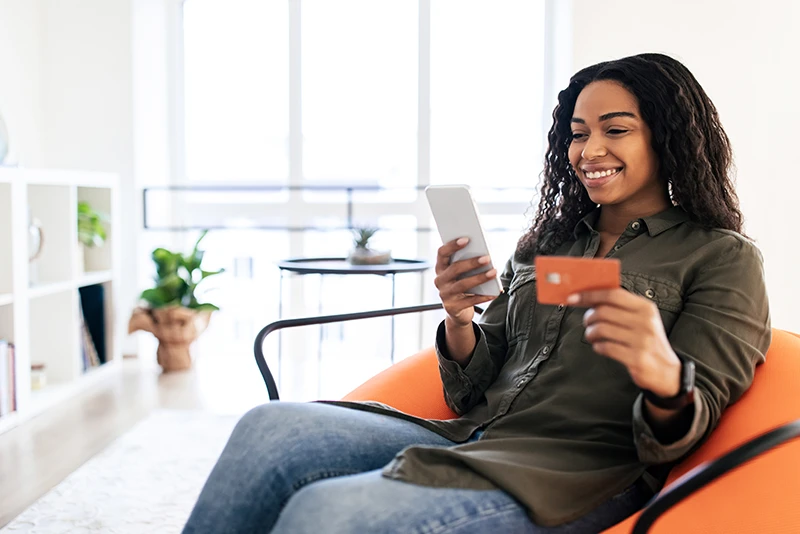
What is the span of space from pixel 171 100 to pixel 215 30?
477 mm

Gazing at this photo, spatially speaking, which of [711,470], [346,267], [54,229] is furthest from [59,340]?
[711,470]

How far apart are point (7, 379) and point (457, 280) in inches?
86.6

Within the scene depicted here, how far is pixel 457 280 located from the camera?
133 cm

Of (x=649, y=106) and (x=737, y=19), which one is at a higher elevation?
(x=737, y=19)

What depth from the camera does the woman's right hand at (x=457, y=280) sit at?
4.28ft

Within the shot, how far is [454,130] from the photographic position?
166 inches

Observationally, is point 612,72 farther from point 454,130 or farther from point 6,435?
point 454,130

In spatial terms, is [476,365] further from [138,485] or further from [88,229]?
[88,229]

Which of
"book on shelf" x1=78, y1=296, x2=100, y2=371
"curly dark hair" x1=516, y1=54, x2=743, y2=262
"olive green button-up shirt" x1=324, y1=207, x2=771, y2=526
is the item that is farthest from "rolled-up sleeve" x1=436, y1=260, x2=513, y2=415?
"book on shelf" x1=78, y1=296, x2=100, y2=371

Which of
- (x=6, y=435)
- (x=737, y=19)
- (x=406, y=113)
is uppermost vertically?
(x=737, y=19)

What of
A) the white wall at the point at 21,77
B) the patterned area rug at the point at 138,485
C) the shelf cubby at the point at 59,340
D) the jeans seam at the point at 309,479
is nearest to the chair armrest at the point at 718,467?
the jeans seam at the point at 309,479

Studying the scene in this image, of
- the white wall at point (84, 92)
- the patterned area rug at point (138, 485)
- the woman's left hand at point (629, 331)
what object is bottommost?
the patterned area rug at point (138, 485)

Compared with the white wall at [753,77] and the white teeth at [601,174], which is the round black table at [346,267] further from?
the white wall at [753,77]

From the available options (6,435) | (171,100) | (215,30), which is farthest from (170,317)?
(215,30)
